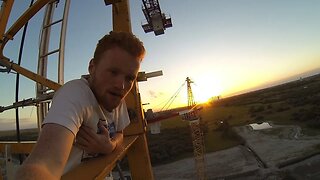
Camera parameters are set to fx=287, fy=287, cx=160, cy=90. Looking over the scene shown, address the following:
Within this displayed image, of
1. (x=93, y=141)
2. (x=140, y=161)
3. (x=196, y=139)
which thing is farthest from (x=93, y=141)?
(x=196, y=139)

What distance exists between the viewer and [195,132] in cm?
4988

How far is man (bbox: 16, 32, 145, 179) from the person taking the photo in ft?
4.19

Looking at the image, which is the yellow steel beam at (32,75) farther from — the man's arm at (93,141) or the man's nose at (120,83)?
the man's nose at (120,83)

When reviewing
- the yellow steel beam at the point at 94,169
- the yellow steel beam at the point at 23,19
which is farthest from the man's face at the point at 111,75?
the yellow steel beam at the point at 23,19

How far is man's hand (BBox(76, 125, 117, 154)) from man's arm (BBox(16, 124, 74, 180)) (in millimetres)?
399

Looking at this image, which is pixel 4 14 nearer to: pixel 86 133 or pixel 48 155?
pixel 86 133

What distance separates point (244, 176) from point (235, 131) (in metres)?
24.7

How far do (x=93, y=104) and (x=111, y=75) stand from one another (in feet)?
0.73

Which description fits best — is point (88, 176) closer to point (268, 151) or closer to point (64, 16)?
point (64, 16)

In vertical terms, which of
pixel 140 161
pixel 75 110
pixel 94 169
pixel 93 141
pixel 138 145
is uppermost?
pixel 75 110

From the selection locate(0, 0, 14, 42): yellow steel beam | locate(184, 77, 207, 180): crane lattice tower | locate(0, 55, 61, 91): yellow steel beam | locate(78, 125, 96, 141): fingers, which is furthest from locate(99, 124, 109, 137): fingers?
locate(184, 77, 207, 180): crane lattice tower

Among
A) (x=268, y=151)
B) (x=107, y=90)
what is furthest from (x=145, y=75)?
(x=268, y=151)

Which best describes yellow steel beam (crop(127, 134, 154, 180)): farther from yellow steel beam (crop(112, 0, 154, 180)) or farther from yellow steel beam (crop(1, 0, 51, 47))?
yellow steel beam (crop(1, 0, 51, 47))

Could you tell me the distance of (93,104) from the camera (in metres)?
1.65
